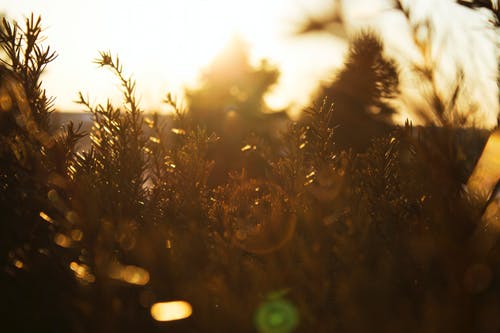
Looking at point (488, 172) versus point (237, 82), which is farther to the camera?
point (237, 82)

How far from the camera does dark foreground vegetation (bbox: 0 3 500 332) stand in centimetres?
93

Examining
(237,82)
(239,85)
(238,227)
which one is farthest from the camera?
(237,82)

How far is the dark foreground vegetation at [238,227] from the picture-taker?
93 centimetres

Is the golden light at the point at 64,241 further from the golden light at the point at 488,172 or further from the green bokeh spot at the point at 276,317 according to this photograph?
the golden light at the point at 488,172

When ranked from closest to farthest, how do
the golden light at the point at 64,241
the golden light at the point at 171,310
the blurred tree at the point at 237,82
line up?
1. the golden light at the point at 171,310
2. the golden light at the point at 64,241
3. the blurred tree at the point at 237,82

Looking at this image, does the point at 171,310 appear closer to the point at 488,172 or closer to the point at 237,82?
the point at 488,172

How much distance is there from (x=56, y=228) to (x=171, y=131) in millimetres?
587

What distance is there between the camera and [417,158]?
1.24m

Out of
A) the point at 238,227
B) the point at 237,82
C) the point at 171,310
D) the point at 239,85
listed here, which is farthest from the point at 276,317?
the point at 237,82

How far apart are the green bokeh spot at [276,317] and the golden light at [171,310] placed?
145mm

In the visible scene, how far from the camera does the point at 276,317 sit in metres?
0.93

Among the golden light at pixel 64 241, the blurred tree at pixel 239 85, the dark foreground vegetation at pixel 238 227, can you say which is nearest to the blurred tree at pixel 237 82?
the blurred tree at pixel 239 85

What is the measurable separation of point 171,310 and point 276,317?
210mm

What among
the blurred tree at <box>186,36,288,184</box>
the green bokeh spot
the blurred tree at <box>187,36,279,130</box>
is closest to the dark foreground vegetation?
the green bokeh spot
